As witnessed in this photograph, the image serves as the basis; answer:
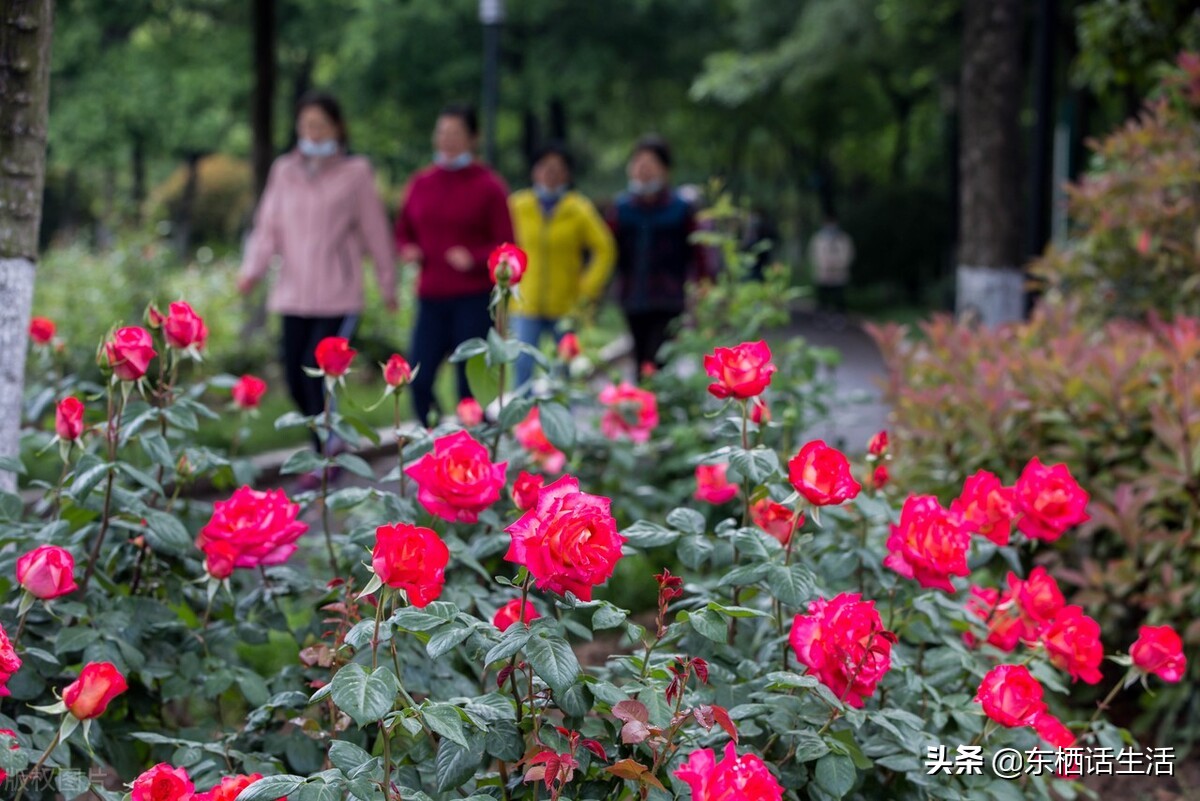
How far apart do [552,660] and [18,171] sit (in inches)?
71.6

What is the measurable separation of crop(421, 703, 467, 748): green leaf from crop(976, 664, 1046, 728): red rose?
82 centimetres

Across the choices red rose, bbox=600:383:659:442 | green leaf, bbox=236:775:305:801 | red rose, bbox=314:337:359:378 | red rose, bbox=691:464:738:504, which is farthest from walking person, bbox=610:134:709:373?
green leaf, bbox=236:775:305:801

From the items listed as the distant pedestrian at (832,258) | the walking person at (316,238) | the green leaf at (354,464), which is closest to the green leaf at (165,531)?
the green leaf at (354,464)

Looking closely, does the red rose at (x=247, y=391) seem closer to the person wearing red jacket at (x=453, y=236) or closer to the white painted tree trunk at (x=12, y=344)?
the white painted tree trunk at (x=12, y=344)

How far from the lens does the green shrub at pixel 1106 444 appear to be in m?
3.49

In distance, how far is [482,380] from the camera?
262cm

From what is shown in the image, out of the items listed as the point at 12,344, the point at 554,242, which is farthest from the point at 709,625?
the point at 554,242

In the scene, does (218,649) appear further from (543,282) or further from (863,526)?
(543,282)

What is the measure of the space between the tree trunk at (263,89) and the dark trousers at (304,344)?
229 inches

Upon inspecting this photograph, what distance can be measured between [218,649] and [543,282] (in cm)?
530

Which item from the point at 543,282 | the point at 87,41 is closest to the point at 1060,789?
the point at 543,282

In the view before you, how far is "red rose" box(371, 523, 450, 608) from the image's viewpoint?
1.62 meters

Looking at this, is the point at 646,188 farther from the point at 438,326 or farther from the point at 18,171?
the point at 18,171

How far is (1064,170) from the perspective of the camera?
12055 millimetres
